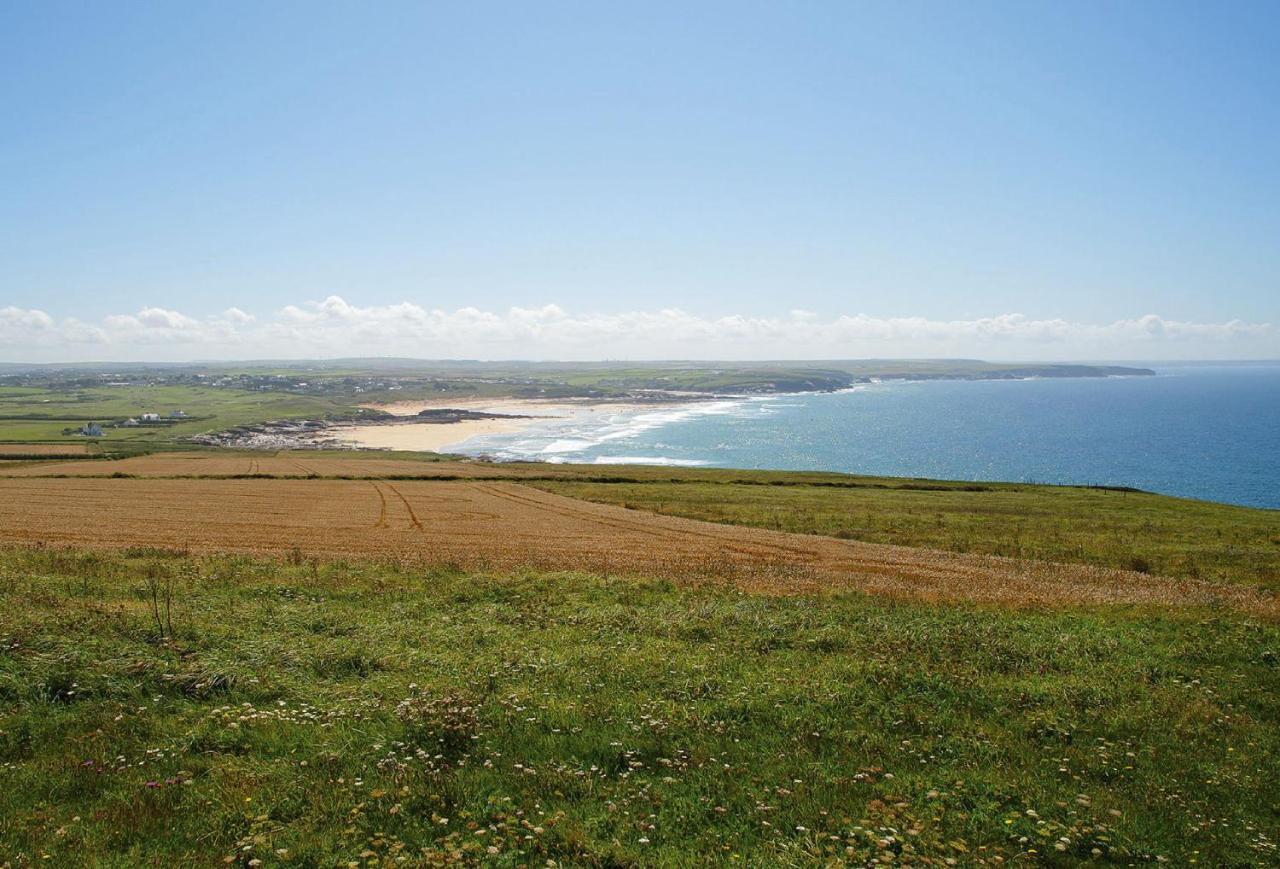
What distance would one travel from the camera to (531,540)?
39125 mm

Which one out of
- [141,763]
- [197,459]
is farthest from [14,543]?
[197,459]

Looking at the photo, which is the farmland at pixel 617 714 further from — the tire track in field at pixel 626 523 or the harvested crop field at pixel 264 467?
the harvested crop field at pixel 264 467

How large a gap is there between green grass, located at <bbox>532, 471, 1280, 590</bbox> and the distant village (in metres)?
110

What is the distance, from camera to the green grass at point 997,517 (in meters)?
38.0

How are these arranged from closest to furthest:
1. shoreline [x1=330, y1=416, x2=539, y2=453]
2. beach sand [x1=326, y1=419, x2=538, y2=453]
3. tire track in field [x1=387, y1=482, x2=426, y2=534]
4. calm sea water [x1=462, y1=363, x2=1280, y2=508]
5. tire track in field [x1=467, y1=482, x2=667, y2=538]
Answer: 1. tire track in field [x1=387, y1=482, x2=426, y2=534]
2. tire track in field [x1=467, y1=482, x2=667, y2=538]
3. calm sea water [x1=462, y1=363, x2=1280, y2=508]
4. shoreline [x1=330, y1=416, x2=539, y2=453]
5. beach sand [x1=326, y1=419, x2=538, y2=453]

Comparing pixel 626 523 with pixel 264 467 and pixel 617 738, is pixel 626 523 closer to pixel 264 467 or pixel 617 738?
pixel 617 738

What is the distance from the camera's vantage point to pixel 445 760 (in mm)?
10477

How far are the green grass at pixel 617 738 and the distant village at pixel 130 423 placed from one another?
144 meters

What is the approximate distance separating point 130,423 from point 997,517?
17461cm

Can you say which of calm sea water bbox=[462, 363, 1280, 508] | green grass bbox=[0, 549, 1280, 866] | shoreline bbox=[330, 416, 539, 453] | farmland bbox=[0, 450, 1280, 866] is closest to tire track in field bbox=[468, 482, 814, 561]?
farmland bbox=[0, 450, 1280, 866]

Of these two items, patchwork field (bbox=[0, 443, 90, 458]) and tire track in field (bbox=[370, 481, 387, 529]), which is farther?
patchwork field (bbox=[0, 443, 90, 458])

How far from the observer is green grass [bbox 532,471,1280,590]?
38.0 metres

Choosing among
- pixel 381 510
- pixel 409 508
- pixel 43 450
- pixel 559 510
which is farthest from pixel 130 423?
pixel 559 510

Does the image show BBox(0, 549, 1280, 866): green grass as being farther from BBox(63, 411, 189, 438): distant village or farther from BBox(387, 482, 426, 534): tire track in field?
BBox(63, 411, 189, 438): distant village
